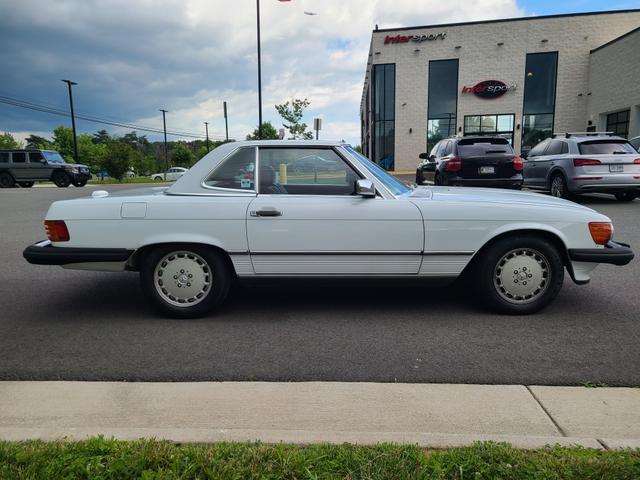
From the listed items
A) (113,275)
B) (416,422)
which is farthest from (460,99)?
(416,422)

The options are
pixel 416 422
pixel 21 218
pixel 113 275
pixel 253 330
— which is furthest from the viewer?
pixel 21 218

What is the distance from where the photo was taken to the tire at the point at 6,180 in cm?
2534

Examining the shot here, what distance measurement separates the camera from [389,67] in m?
31.2

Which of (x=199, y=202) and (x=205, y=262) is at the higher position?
(x=199, y=202)

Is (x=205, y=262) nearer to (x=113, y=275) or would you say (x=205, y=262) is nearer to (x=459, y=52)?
(x=113, y=275)

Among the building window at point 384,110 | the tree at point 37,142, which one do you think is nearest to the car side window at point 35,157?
the building window at point 384,110

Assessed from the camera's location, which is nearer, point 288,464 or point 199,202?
point 288,464

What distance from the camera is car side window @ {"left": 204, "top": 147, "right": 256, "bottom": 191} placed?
4.12 m

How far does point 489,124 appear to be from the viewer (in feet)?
101

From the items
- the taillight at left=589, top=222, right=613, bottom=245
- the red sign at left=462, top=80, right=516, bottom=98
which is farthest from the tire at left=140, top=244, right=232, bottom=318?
the red sign at left=462, top=80, right=516, bottom=98

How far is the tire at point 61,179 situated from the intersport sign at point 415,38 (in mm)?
20470

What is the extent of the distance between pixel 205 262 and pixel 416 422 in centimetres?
222

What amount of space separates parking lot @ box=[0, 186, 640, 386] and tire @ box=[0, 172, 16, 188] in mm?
24063

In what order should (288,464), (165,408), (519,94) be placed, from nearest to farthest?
(288,464)
(165,408)
(519,94)
